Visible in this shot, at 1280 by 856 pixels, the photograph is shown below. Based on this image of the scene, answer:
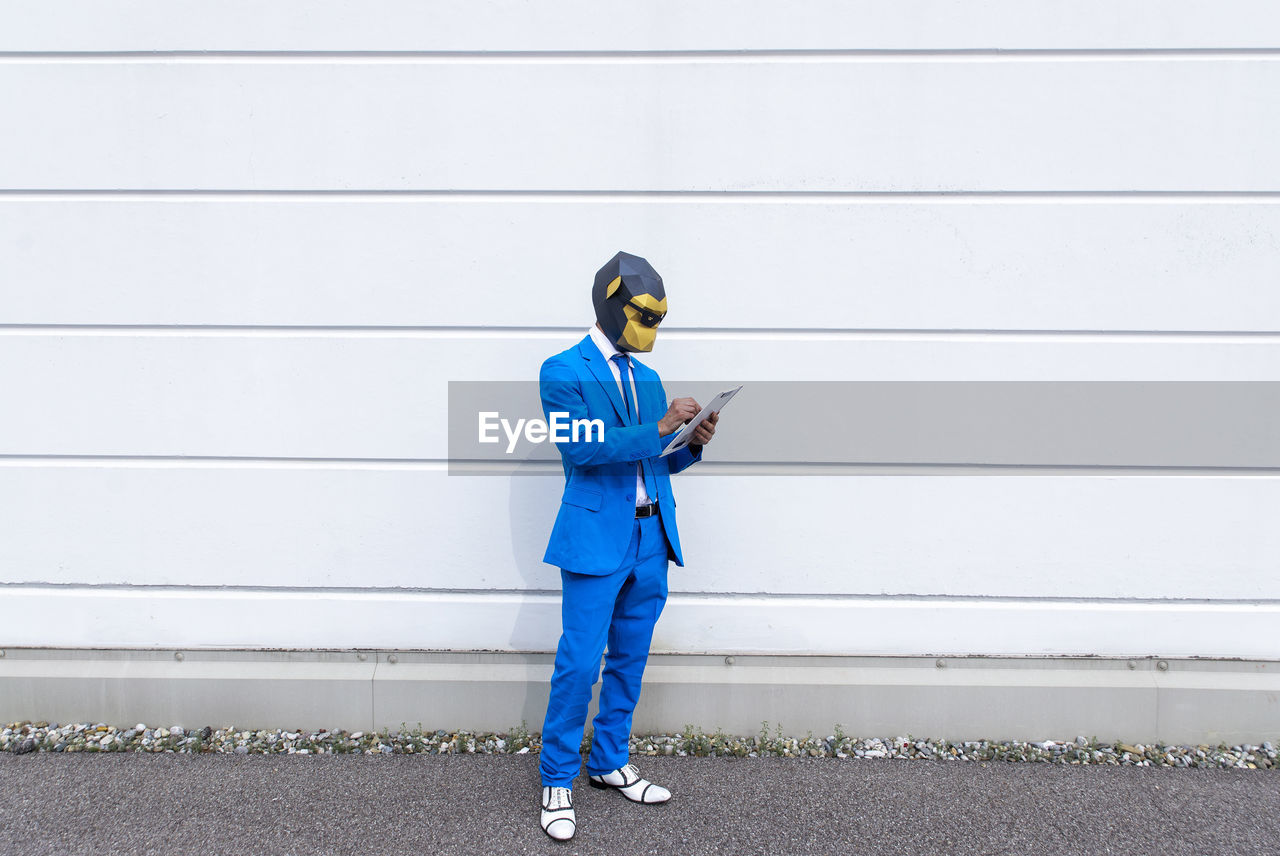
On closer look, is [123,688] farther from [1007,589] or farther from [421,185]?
[1007,589]

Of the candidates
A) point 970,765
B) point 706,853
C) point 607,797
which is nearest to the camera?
point 706,853

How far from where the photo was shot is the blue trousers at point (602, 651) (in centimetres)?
257

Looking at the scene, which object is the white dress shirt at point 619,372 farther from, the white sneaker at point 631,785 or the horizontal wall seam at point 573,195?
the white sneaker at point 631,785

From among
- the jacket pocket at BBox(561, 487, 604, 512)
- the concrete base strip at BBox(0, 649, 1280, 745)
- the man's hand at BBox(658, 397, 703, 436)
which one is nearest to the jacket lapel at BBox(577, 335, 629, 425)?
the man's hand at BBox(658, 397, 703, 436)

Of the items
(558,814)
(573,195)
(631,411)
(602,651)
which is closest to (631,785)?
(558,814)

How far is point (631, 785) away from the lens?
2752mm

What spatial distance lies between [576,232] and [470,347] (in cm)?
65

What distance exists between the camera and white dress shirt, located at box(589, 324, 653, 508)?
259 centimetres

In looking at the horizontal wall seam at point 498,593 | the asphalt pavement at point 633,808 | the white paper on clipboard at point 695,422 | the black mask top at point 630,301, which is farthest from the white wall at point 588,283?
the white paper on clipboard at point 695,422

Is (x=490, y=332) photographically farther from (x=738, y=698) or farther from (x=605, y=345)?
(x=738, y=698)

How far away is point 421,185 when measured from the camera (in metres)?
3.10

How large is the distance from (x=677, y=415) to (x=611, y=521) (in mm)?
427

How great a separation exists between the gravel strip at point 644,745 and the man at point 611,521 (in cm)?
50

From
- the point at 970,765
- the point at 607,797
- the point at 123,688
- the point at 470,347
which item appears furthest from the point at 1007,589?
the point at 123,688
